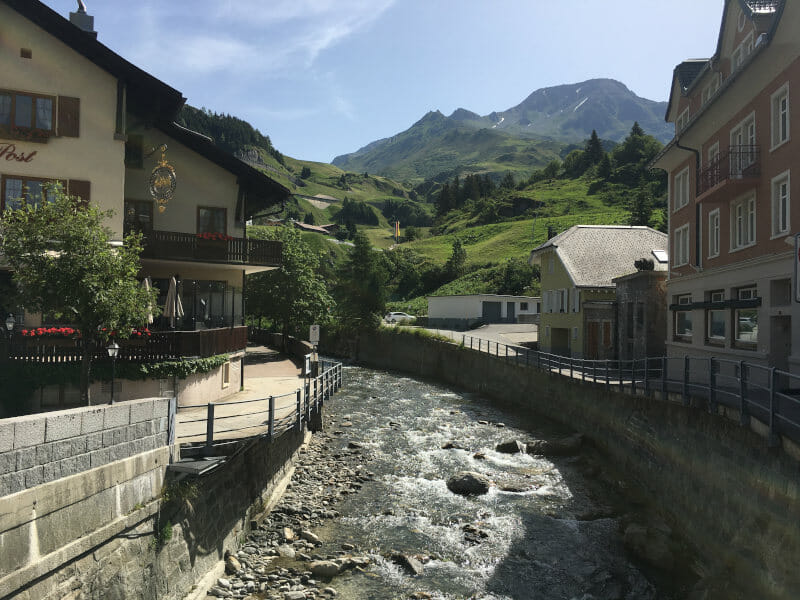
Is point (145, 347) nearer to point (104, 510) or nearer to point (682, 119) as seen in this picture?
point (104, 510)

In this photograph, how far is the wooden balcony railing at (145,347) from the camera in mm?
14828

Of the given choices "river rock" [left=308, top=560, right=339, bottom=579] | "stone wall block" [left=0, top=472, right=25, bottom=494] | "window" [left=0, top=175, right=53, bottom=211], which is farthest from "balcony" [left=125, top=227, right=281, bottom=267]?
"stone wall block" [left=0, top=472, right=25, bottom=494]

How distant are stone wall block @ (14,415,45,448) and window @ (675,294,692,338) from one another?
21.6 m

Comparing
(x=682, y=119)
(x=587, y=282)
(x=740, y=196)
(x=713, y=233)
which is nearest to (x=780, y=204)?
(x=740, y=196)

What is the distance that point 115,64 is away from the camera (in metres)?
18.5

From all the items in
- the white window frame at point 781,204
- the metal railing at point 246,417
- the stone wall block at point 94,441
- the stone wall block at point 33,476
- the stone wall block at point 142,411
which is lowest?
the metal railing at point 246,417

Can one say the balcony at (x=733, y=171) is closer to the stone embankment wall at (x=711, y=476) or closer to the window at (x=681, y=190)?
the window at (x=681, y=190)

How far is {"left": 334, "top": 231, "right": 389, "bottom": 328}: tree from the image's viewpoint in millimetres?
54469

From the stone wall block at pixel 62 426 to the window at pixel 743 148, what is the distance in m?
19.0

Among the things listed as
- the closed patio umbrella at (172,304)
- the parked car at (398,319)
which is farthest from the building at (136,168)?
the parked car at (398,319)

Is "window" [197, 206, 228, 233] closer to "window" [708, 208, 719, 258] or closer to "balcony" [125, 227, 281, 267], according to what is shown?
"balcony" [125, 227, 281, 267]

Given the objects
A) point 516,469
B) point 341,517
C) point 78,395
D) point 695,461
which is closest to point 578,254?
point 516,469

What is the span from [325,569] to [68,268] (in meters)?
8.87

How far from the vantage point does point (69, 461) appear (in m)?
7.55
